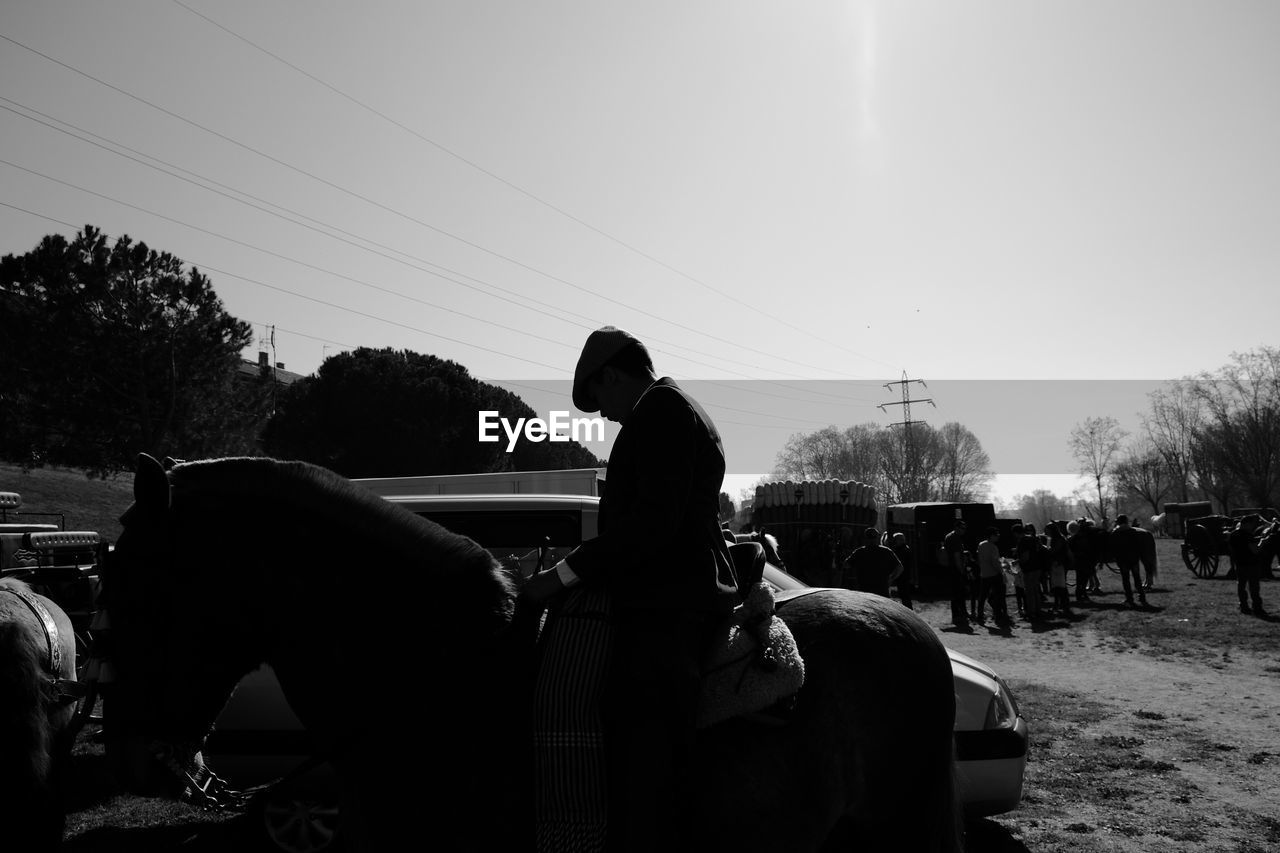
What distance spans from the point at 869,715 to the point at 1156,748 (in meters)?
6.64

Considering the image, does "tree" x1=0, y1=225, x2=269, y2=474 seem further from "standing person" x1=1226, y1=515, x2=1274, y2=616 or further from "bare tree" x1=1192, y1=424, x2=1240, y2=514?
"bare tree" x1=1192, y1=424, x2=1240, y2=514

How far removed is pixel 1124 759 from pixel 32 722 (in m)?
8.35

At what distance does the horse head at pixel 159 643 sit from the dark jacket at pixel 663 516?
1116mm

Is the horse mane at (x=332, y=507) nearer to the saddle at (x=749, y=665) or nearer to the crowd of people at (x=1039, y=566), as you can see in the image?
the saddle at (x=749, y=665)

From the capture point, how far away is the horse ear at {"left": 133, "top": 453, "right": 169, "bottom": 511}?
2.30 metres

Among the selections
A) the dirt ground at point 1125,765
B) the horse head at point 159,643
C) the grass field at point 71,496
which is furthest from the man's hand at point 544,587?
the grass field at point 71,496

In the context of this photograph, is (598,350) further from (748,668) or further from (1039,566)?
(1039,566)

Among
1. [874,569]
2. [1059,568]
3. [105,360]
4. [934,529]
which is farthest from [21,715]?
[105,360]

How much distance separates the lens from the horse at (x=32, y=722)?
411 cm

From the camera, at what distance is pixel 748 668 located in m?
2.59

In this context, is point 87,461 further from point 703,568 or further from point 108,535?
point 703,568

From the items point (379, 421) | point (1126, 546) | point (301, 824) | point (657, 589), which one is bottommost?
point (301, 824)

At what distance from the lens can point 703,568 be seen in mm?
2543

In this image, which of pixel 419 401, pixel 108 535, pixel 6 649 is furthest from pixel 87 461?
pixel 6 649
